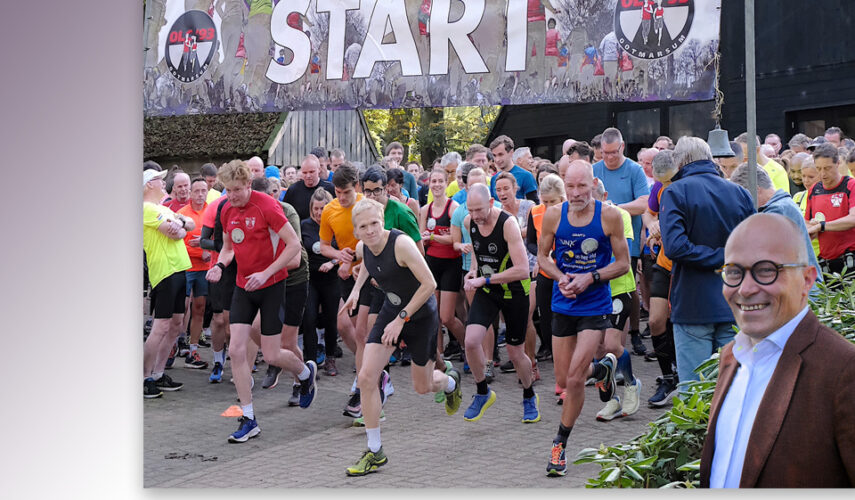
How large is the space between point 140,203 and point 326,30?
120cm

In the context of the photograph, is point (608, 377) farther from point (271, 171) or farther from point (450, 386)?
point (271, 171)

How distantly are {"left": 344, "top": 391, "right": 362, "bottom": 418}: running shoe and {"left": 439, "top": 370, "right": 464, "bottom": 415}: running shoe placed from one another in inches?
24.5

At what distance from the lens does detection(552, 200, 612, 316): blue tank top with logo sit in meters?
5.23

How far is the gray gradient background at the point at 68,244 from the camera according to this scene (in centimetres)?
466

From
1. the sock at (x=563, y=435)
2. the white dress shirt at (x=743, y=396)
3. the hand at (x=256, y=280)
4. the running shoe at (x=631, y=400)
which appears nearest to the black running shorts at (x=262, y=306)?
the hand at (x=256, y=280)

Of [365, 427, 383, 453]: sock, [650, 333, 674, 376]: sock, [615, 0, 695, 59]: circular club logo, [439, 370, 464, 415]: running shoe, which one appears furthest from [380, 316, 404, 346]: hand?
[650, 333, 674, 376]: sock

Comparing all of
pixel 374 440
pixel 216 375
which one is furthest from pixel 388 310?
pixel 216 375

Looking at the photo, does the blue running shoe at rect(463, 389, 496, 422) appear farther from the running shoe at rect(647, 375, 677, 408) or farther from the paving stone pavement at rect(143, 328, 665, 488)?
the running shoe at rect(647, 375, 677, 408)

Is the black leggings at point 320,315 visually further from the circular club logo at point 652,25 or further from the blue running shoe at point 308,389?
the circular club logo at point 652,25

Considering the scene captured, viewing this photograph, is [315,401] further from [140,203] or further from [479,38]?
[479,38]

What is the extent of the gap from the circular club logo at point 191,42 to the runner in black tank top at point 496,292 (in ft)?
5.83

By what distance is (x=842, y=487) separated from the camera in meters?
2.36

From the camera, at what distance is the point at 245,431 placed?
5855 mm

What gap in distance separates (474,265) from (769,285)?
3835 millimetres
